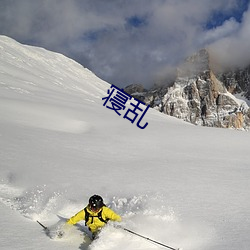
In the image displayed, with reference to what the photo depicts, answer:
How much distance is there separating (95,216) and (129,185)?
233cm

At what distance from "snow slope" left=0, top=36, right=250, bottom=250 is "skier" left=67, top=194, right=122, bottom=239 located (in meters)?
0.23

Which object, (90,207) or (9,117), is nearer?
(90,207)

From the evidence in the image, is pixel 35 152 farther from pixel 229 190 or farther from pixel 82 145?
pixel 229 190

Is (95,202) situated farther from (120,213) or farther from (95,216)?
(120,213)

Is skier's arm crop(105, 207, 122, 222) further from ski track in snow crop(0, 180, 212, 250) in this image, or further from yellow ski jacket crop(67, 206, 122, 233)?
ski track in snow crop(0, 180, 212, 250)

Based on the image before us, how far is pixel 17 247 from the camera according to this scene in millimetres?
4738

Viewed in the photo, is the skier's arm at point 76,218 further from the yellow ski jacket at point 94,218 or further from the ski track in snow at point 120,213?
the ski track in snow at point 120,213

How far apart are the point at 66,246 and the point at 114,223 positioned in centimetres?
100

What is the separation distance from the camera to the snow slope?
539 centimetres

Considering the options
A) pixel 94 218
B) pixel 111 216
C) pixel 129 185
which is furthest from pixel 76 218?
pixel 129 185

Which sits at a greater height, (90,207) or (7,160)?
(90,207)

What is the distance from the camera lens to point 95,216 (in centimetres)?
582

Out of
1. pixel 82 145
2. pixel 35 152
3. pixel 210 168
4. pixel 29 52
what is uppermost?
pixel 29 52

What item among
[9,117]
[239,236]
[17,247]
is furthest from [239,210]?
[9,117]
